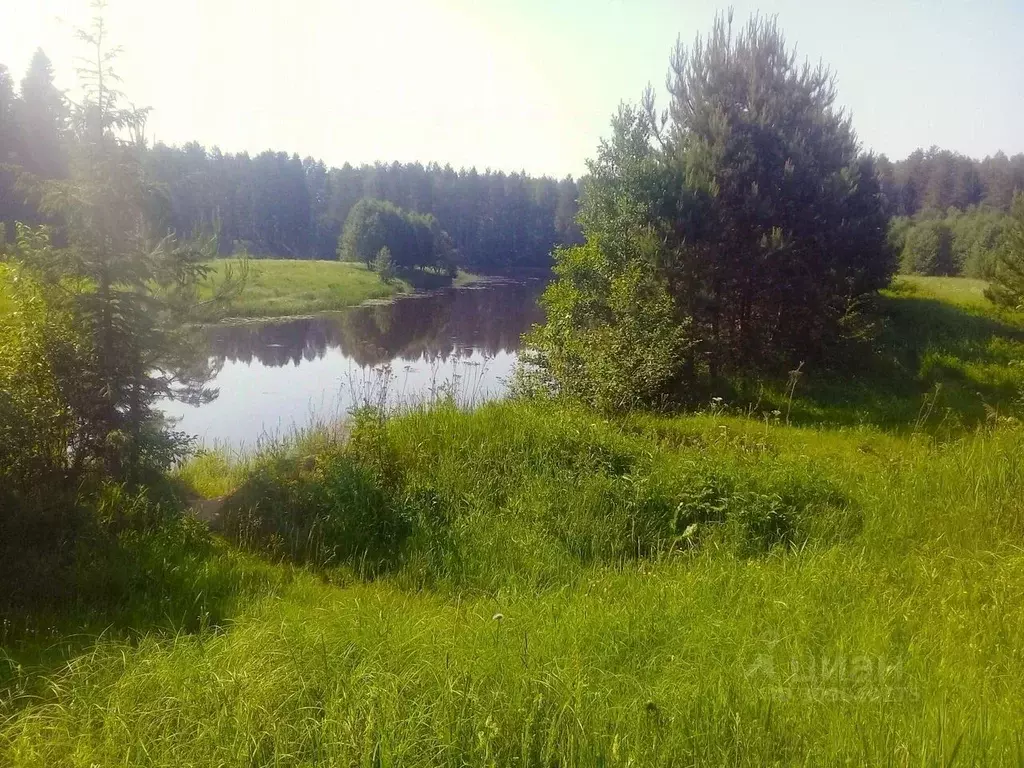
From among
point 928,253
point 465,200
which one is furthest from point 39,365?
point 465,200

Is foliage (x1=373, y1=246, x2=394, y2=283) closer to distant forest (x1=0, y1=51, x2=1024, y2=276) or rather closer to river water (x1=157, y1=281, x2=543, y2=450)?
river water (x1=157, y1=281, x2=543, y2=450)

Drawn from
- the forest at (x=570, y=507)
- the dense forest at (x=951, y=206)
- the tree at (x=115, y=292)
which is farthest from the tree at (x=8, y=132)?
the dense forest at (x=951, y=206)

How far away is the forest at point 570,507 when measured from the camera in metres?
2.80

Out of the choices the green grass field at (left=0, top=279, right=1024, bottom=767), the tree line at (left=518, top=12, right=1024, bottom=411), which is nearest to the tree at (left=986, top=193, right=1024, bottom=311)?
the tree line at (left=518, top=12, right=1024, bottom=411)

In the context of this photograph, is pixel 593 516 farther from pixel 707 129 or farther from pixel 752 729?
pixel 707 129

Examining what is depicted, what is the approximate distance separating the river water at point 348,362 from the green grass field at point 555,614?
287 cm

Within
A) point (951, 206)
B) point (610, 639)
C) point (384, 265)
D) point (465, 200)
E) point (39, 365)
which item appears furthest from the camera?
point (465, 200)

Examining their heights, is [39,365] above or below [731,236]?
below

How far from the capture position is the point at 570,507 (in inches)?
244

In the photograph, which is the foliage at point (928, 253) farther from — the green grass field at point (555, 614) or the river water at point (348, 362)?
the green grass field at point (555, 614)

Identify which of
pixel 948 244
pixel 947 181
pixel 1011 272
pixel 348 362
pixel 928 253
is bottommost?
pixel 348 362

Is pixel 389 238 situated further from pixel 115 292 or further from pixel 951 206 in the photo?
pixel 115 292

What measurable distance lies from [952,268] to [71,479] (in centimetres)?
4718

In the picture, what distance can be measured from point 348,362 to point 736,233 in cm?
1170
